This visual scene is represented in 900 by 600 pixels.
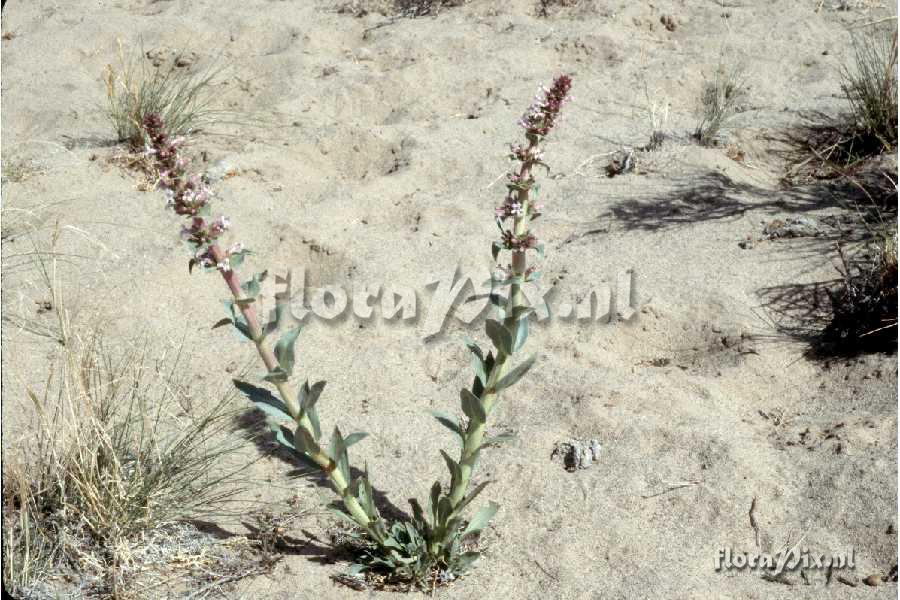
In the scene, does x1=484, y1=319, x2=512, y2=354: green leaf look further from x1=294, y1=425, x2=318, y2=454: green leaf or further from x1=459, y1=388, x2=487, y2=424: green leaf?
x1=294, y1=425, x2=318, y2=454: green leaf

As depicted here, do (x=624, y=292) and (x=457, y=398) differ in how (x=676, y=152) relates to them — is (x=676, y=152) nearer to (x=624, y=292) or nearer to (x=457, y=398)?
(x=624, y=292)

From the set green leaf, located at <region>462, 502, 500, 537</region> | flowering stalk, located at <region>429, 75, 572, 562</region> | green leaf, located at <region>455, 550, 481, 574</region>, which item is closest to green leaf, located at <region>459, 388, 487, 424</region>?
flowering stalk, located at <region>429, 75, 572, 562</region>

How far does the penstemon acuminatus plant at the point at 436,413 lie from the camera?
164 cm

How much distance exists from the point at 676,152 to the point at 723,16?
70.2 inches

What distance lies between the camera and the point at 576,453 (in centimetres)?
266

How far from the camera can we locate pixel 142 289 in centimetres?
345

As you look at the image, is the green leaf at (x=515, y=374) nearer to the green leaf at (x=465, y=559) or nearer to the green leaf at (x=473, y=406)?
the green leaf at (x=473, y=406)

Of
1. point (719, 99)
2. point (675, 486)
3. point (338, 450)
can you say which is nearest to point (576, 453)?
point (675, 486)

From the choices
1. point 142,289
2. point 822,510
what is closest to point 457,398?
point 822,510

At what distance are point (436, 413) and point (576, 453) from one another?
792 mm

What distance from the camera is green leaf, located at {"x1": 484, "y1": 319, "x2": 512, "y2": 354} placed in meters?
1.80

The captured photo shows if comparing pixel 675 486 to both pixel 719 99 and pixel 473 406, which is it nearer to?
pixel 473 406
